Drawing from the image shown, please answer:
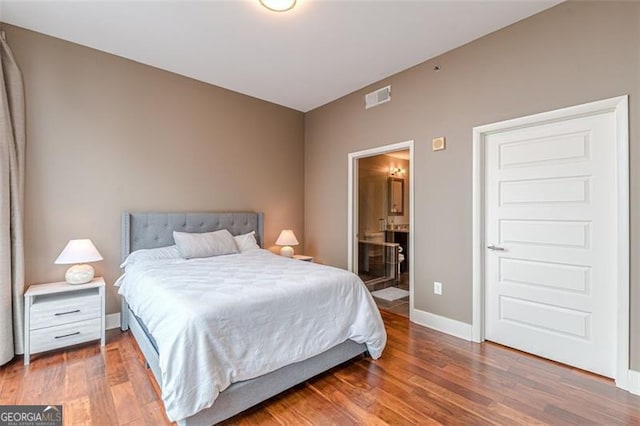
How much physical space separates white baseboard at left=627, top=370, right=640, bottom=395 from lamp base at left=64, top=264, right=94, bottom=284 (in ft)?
14.5

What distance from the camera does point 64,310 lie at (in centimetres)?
254

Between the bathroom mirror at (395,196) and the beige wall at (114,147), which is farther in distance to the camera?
the bathroom mirror at (395,196)

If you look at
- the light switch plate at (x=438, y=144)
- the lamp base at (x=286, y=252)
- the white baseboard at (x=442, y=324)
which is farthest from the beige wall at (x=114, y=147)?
the white baseboard at (x=442, y=324)

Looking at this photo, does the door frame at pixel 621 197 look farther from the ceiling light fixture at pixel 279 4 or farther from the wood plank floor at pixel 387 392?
the ceiling light fixture at pixel 279 4

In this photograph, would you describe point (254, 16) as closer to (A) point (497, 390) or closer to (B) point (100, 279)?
(B) point (100, 279)

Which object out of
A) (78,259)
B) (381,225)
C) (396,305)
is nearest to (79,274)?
(78,259)

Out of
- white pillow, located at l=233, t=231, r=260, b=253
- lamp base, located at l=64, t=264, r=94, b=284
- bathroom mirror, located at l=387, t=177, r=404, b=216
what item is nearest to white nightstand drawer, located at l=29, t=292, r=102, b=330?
lamp base, located at l=64, t=264, r=94, b=284

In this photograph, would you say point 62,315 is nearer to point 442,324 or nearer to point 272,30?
point 272,30

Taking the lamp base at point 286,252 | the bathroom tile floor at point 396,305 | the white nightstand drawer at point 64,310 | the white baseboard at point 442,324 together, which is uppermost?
the lamp base at point 286,252

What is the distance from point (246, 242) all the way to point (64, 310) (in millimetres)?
1851

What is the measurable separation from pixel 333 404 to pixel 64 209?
3.08 meters

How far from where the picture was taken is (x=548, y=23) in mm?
2408

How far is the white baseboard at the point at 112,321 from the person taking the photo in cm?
309

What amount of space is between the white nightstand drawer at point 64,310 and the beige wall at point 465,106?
290 cm
